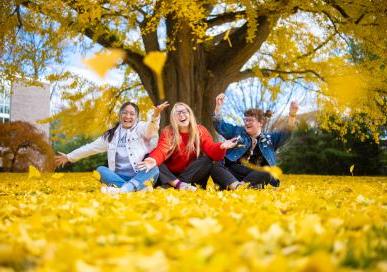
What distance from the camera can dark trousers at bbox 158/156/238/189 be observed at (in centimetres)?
527

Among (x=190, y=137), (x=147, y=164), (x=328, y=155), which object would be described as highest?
Answer: (x=190, y=137)

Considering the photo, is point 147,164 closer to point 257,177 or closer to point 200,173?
point 200,173

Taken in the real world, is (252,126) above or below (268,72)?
below

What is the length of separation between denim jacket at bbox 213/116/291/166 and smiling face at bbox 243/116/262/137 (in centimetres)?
6

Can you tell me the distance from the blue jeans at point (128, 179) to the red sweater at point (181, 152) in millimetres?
176

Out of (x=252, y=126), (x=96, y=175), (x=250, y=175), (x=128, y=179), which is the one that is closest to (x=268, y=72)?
(x=252, y=126)

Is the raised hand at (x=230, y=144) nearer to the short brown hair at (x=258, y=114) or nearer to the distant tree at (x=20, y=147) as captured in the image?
the short brown hair at (x=258, y=114)

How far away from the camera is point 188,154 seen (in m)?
5.36

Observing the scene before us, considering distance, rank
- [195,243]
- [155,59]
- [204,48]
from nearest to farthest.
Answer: [195,243], [155,59], [204,48]

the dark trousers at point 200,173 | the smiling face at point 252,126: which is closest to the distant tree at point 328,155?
the smiling face at point 252,126

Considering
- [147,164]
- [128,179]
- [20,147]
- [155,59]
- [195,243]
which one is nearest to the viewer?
[195,243]

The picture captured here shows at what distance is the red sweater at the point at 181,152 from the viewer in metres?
5.14

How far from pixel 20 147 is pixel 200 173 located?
53.5 ft

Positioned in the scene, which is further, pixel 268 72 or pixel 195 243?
pixel 268 72
